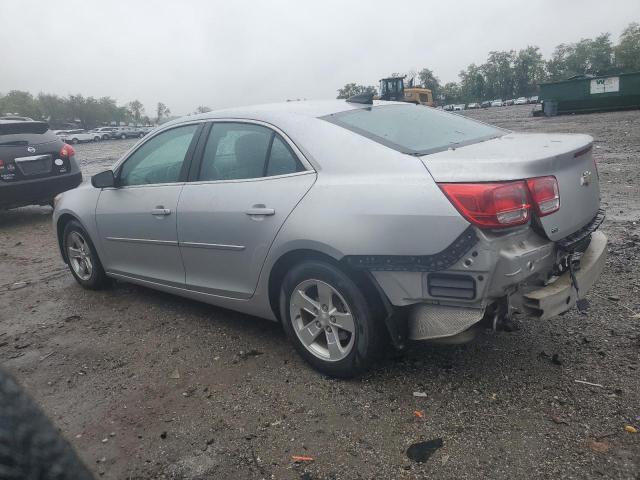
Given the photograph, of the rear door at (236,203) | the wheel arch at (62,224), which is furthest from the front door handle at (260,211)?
the wheel arch at (62,224)

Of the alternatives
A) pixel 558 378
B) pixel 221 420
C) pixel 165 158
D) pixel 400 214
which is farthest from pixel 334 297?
pixel 165 158

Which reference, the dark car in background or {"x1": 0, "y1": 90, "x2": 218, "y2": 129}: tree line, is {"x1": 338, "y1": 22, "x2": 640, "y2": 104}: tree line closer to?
{"x1": 0, "y1": 90, "x2": 218, "y2": 129}: tree line

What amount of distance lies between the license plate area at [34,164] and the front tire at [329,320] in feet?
22.7

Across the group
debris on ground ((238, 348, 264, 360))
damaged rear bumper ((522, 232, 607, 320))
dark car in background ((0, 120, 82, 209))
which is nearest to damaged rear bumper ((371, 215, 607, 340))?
damaged rear bumper ((522, 232, 607, 320))

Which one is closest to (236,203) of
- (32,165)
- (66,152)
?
(32,165)

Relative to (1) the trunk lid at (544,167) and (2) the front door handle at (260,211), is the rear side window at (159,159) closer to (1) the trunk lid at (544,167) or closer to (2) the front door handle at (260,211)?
(2) the front door handle at (260,211)

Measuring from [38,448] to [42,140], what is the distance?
30.2ft

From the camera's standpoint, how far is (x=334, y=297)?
2.97 m

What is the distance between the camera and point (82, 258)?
5043 mm

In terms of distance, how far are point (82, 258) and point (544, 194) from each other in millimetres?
4247

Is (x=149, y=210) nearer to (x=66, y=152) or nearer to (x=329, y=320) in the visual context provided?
(x=329, y=320)

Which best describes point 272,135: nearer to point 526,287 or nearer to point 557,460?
point 526,287

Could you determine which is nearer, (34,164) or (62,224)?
(62,224)

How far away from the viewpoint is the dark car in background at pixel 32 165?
321 inches
